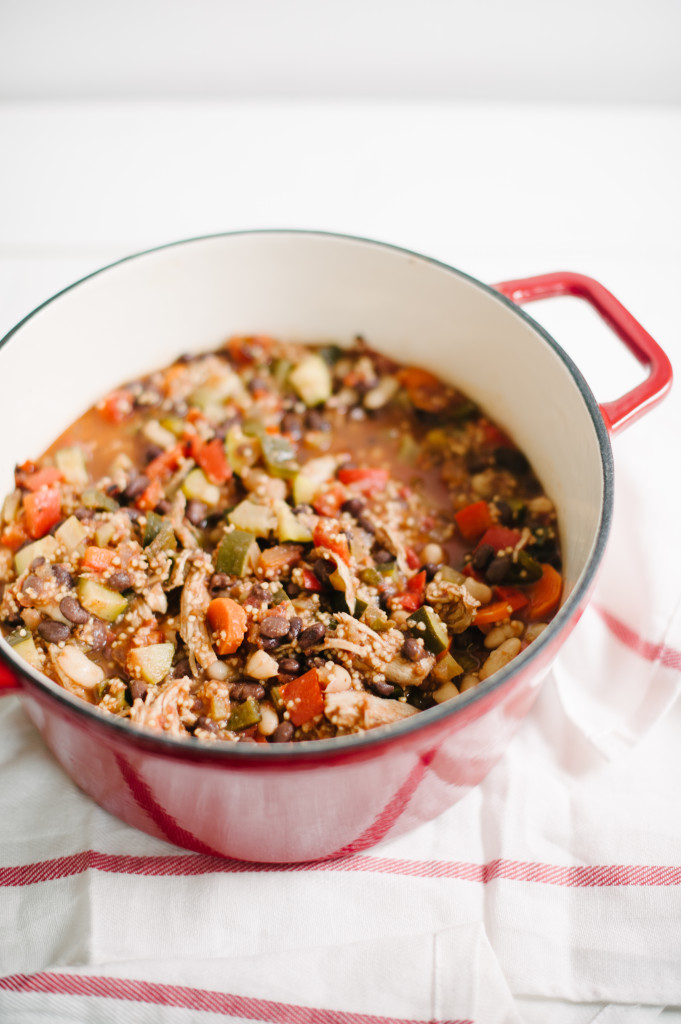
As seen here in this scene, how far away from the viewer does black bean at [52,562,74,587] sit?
206 centimetres

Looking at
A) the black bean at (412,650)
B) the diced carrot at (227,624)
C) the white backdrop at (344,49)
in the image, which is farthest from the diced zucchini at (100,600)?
the white backdrop at (344,49)

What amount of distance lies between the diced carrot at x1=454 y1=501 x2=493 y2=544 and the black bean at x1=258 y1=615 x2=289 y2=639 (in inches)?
23.6

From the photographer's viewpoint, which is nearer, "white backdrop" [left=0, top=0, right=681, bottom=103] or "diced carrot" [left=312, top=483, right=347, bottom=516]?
"diced carrot" [left=312, top=483, right=347, bottom=516]

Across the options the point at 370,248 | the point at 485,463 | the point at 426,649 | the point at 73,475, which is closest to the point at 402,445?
the point at 485,463

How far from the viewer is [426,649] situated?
1.99 metres

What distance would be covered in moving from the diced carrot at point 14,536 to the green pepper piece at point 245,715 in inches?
30.3

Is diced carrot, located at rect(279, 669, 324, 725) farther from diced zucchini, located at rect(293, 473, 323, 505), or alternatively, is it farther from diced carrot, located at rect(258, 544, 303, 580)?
diced zucchini, located at rect(293, 473, 323, 505)

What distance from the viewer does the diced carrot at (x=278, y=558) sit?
2105mm

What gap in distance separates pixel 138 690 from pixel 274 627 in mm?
322

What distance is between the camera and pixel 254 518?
7.18 feet

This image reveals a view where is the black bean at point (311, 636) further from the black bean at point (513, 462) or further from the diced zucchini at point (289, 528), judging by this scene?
the black bean at point (513, 462)

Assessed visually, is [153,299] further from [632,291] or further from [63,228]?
[632,291]

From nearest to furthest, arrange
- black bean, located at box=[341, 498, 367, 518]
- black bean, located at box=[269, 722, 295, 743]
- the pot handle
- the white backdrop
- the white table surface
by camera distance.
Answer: black bean, located at box=[269, 722, 295, 743] → the pot handle → black bean, located at box=[341, 498, 367, 518] → the white backdrop → the white table surface

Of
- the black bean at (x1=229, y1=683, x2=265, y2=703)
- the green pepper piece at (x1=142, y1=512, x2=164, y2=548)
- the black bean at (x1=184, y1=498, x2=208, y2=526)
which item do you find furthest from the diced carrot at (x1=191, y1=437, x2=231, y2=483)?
the black bean at (x1=229, y1=683, x2=265, y2=703)
